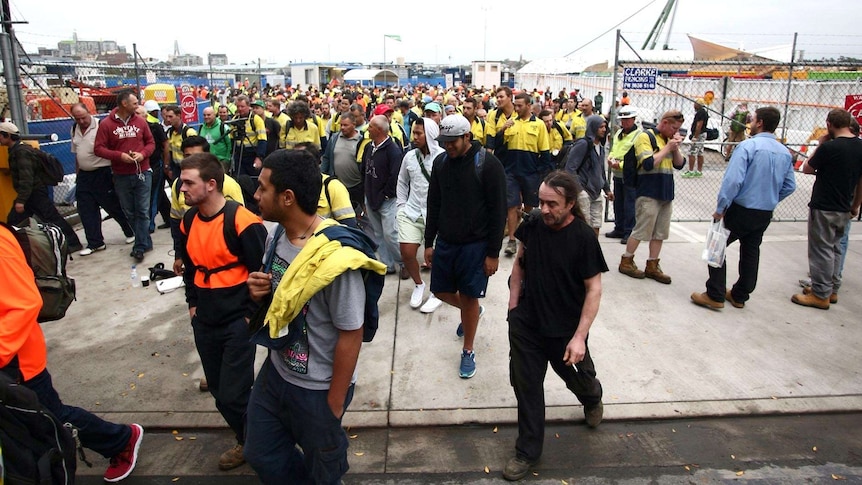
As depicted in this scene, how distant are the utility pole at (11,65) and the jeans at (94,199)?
38.8 inches

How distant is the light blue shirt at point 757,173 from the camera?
511 centimetres

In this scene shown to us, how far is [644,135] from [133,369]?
5213 millimetres

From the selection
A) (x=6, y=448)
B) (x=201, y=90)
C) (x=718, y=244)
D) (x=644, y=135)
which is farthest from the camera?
(x=201, y=90)

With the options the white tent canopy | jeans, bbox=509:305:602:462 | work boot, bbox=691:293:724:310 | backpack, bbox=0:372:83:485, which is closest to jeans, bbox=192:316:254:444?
backpack, bbox=0:372:83:485

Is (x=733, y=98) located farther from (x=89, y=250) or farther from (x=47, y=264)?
(x=47, y=264)

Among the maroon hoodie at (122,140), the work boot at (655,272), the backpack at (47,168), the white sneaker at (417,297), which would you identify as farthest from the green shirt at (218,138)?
the work boot at (655,272)

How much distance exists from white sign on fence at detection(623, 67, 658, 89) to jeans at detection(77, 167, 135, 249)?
678 centimetres

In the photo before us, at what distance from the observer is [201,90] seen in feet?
87.1

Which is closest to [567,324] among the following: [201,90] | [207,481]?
[207,481]

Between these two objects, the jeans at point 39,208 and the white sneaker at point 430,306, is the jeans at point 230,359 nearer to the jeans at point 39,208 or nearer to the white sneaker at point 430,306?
the white sneaker at point 430,306

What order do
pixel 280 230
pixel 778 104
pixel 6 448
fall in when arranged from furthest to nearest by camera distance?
pixel 778 104 < pixel 280 230 < pixel 6 448

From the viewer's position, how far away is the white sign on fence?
771 cm

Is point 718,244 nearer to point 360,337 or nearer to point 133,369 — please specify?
point 360,337

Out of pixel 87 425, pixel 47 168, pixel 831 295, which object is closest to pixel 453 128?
pixel 87 425
